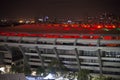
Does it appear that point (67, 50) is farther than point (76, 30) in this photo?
No

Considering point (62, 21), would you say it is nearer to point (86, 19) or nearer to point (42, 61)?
point (86, 19)

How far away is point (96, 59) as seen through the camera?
54.4m

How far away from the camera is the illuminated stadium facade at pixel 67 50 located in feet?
174

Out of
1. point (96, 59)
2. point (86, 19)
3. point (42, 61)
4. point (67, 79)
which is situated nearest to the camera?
point (67, 79)

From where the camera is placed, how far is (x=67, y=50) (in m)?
57.7

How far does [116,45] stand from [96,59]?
518 centimetres

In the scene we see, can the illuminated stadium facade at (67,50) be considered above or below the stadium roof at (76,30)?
below

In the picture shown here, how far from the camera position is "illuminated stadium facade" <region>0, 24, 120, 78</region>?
53125 millimetres

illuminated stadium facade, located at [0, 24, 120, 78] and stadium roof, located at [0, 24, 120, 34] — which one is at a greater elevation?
stadium roof, located at [0, 24, 120, 34]

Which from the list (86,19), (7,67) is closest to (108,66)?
(7,67)

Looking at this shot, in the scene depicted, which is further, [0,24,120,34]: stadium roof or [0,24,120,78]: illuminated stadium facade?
[0,24,120,34]: stadium roof

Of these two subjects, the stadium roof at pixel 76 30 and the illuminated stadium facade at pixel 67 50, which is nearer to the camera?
the illuminated stadium facade at pixel 67 50

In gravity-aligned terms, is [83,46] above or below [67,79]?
above

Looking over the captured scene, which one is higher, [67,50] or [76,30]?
[76,30]
